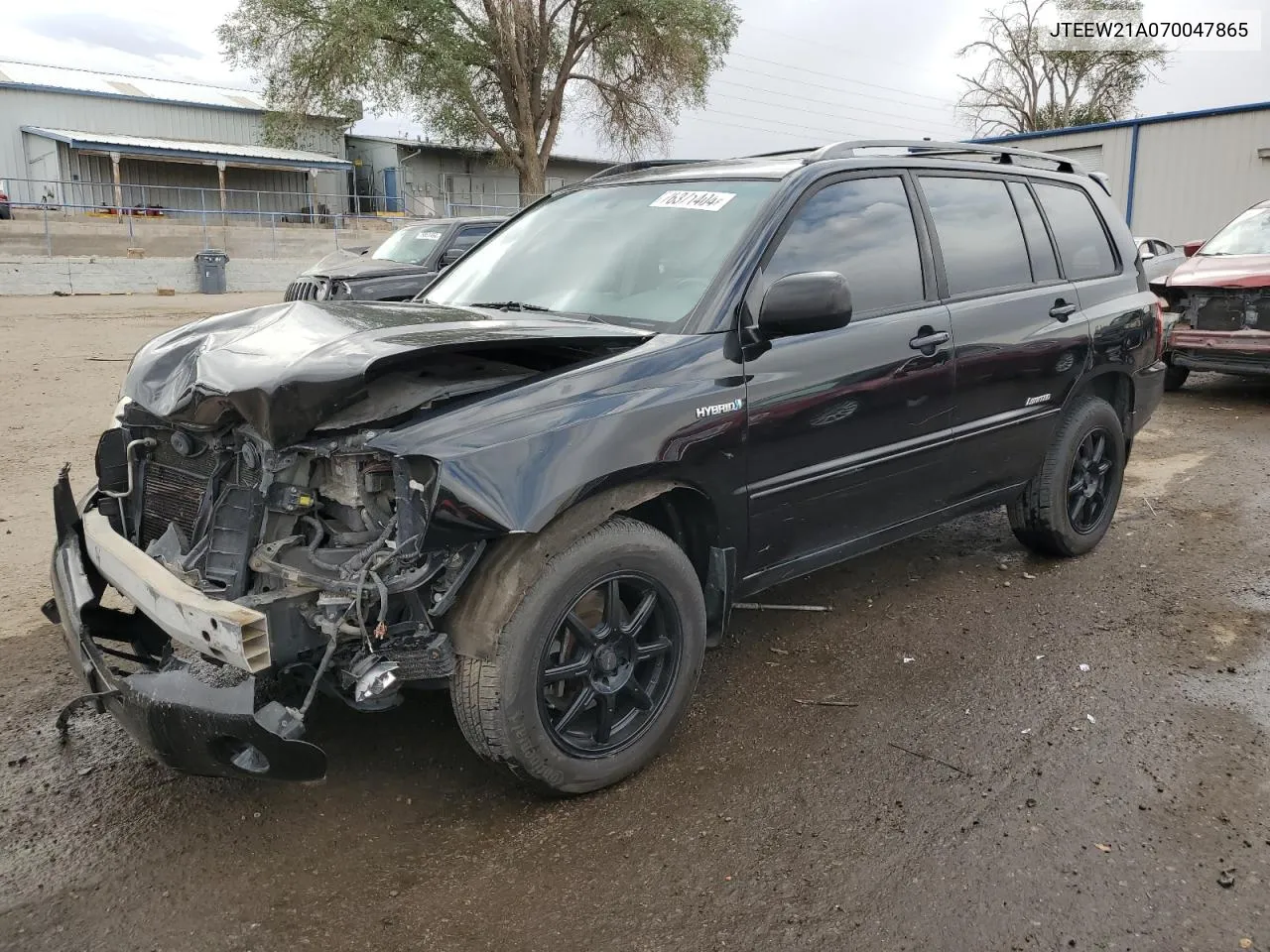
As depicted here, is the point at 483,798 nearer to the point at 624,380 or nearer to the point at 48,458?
the point at 624,380

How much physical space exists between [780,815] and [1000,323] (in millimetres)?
2386

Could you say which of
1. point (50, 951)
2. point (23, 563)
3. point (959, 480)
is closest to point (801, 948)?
point (50, 951)

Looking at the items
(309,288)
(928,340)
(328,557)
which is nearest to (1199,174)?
(309,288)

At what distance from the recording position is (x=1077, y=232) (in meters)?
4.91

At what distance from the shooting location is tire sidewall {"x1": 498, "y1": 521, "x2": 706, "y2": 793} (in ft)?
8.84

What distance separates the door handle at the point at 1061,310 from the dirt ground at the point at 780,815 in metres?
1.32

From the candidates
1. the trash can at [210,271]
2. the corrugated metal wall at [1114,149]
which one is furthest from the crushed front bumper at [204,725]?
the trash can at [210,271]

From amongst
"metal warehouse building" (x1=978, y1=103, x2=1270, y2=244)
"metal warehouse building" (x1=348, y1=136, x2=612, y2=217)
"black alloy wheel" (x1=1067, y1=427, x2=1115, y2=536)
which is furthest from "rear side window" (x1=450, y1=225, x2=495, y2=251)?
"metal warehouse building" (x1=348, y1=136, x2=612, y2=217)

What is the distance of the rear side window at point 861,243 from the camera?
357 centimetres

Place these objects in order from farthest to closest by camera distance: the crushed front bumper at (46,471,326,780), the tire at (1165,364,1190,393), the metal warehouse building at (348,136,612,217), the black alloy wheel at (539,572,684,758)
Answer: the metal warehouse building at (348,136,612,217)
the tire at (1165,364,1190,393)
the black alloy wheel at (539,572,684,758)
the crushed front bumper at (46,471,326,780)

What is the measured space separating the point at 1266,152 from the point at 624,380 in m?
21.2

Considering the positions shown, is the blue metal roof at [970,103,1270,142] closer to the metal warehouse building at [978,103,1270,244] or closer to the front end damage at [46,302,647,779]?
the metal warehouse building at [978,103,1270,244]

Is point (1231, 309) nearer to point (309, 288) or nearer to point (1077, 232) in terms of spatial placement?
point (1077, 232)

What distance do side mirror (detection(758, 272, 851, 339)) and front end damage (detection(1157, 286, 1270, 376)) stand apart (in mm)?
7467
